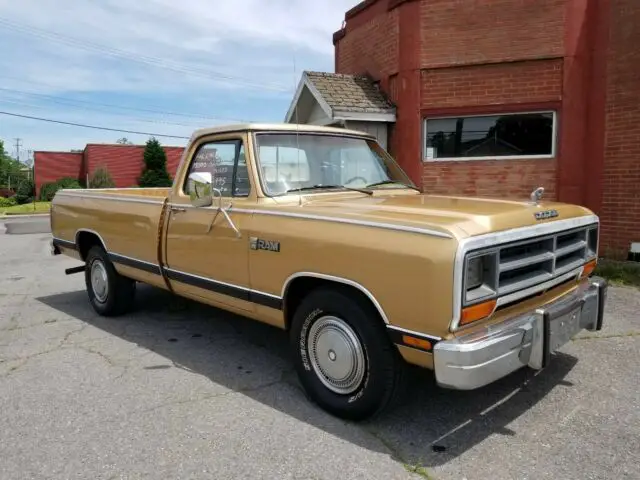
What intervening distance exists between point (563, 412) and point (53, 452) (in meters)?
3.16

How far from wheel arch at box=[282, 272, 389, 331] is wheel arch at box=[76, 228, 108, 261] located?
10.7ft

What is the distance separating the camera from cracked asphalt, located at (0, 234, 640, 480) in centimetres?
304

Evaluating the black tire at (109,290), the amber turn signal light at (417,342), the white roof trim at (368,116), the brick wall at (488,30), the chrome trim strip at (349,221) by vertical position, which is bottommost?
the black tire at (109,290)

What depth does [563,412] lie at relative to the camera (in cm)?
364

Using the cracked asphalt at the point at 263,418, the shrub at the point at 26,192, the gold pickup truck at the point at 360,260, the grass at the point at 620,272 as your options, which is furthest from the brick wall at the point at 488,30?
the shrub at the point at 26,192

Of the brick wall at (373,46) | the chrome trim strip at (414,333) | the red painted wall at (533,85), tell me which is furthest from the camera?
the brick wall at (373,46)

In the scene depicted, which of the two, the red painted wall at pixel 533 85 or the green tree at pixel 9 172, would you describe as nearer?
the red painted wall at pixel 533 85

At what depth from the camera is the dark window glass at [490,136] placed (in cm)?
893

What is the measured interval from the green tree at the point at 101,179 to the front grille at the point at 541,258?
109ft

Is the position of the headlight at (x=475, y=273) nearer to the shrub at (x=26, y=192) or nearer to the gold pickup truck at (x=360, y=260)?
the gold pickup truck at (x=360, y=260)

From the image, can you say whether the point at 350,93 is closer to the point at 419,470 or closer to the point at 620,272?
the point at 620,272

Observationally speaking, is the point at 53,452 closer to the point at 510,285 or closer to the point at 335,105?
the point at 510,285

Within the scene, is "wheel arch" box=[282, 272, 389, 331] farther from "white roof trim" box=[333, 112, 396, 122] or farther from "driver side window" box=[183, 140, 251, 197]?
"white roof trim" box=[333, 112, 396, 122]

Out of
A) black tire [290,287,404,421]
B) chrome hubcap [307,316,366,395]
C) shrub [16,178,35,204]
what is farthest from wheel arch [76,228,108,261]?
shrub [16,178,35,204]
